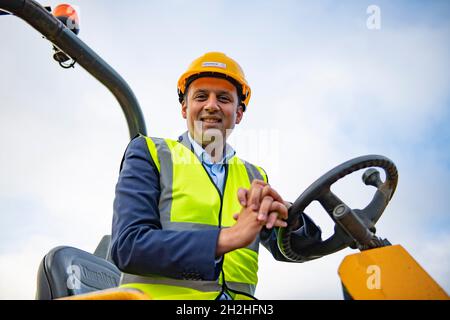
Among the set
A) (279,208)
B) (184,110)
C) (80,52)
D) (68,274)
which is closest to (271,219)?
(279,208)

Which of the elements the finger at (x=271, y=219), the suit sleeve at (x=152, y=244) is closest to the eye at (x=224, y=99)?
the suit sleeve at (x=152, y=244)

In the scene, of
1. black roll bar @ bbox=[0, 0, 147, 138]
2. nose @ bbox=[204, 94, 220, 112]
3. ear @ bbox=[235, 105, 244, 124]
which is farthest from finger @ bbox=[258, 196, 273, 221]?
black roll bar @ bbox=[0, 0, 147, 138]

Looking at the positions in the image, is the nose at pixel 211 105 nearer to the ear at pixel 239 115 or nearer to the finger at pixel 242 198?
the ear at pixel 239 115

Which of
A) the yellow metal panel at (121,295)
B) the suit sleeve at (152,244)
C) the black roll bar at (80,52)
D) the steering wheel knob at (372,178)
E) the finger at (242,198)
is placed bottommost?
the yellow metal panel at (121,295)

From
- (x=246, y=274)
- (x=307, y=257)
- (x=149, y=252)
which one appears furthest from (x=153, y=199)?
(x=307, y=257)

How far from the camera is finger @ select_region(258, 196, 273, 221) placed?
173 cm

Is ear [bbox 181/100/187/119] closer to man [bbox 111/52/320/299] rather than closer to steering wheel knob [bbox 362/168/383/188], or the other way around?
man [bbox 111/52/320/299]

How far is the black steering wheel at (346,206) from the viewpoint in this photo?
183cm

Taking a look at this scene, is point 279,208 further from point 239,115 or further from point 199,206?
point 239,115

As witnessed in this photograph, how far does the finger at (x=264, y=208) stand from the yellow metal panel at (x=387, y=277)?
29 cm

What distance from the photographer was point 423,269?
5.15ft

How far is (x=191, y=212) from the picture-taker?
6.79ft

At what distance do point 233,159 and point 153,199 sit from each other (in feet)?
2.04
